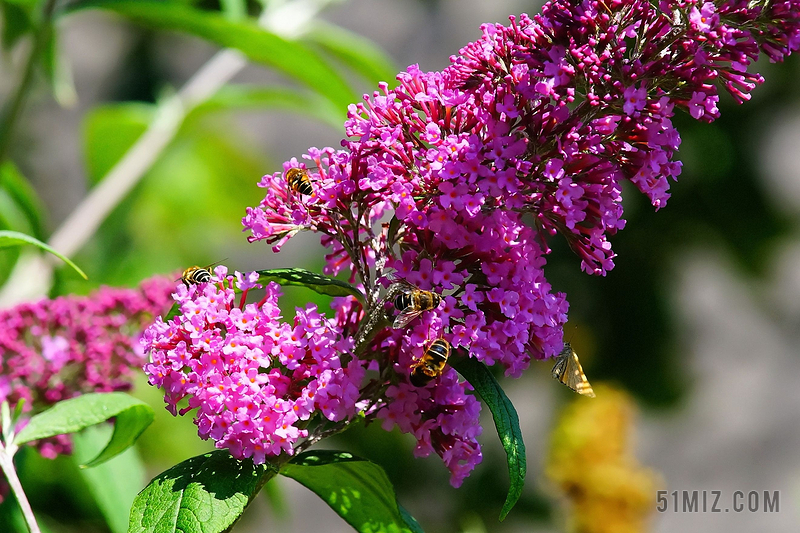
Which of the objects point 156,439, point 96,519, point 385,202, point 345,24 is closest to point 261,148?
point 345,24

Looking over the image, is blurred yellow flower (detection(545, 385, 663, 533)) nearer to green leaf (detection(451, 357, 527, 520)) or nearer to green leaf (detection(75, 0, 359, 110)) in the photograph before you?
green leaf (detection(75, 0, 359, 110))

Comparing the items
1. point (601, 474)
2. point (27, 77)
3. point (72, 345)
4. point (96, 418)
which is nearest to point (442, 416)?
point (96, 418)

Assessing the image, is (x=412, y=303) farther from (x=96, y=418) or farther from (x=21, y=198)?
(x=21, y=198)

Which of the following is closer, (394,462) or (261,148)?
(394,462)

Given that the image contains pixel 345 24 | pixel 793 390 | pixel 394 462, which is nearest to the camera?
pixel 394 462

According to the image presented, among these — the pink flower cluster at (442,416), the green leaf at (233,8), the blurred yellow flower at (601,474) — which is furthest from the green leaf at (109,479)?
the blurred yellow flower at (601,474)

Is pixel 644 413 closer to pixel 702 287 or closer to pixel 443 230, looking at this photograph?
pixel 702 287
